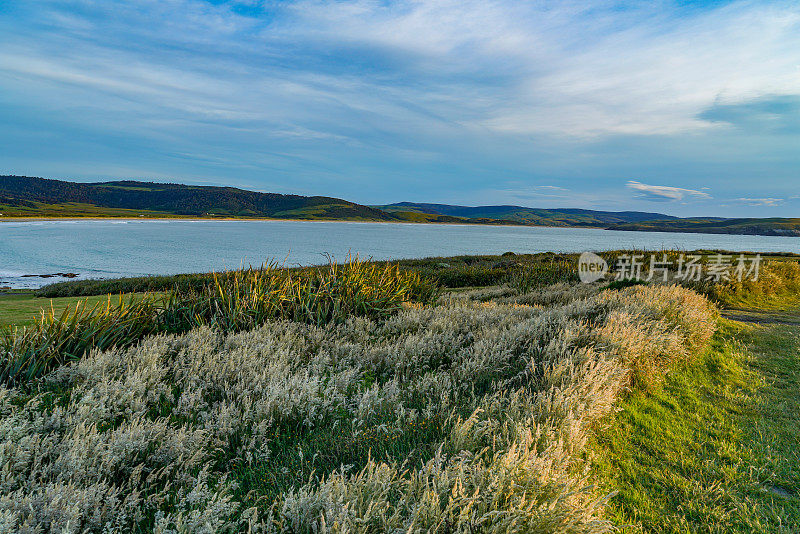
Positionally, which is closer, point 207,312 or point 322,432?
point 322,432

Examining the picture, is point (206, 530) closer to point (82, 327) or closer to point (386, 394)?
point (386, 394)

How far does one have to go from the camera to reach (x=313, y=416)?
14.0ft

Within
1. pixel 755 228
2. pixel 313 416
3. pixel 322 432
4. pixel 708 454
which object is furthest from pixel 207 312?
pixel 755 228

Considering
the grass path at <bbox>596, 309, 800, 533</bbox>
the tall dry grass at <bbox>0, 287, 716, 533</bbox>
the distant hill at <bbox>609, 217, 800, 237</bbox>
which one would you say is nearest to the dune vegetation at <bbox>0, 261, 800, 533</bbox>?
the tall dry grass at <bbox>0, 287, 716, 533</bbox>

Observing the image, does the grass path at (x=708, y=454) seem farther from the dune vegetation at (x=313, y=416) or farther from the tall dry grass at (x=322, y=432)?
the tall dry grass at (x=322, y=432)

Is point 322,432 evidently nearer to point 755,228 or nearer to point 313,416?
point 313,416

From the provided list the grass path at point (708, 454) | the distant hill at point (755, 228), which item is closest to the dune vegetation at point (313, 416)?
the grass path at point (708, 454)

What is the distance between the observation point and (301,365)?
577 centimetres

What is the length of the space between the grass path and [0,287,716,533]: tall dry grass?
15.2 inches

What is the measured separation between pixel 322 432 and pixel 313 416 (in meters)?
0.34

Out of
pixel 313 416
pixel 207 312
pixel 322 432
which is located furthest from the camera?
pixel 207 312

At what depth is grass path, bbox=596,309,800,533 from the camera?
11.0ft

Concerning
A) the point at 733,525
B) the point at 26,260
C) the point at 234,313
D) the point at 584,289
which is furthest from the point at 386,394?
the point at 26,260

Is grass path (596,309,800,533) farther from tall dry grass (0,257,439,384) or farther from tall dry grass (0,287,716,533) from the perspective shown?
tall dry grass (0,257,439,384)
